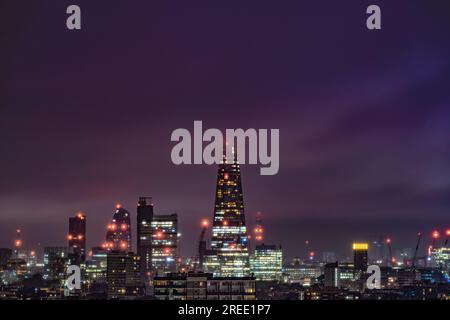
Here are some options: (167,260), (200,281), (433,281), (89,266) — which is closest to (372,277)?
(433,281)

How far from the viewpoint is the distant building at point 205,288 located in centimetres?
11232

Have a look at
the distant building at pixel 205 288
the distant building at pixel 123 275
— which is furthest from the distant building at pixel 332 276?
the distant building at pixel 205 288

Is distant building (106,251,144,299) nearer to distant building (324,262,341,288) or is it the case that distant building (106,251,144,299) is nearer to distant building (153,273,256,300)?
distant building (324,262,341,288)

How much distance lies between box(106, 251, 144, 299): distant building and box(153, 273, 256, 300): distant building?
129ft

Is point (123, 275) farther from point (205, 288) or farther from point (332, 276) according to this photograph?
point (205, 288)

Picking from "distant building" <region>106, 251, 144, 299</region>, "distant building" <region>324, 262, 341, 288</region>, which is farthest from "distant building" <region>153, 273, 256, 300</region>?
"distant building" <region>324, 262, 341, 288</region>

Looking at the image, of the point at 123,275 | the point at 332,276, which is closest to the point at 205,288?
the point at 123,275

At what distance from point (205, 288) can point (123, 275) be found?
69.3 metres

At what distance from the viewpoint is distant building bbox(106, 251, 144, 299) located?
16688 centimetres

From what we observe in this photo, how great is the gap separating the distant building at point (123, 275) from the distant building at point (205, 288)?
3929 centimetres

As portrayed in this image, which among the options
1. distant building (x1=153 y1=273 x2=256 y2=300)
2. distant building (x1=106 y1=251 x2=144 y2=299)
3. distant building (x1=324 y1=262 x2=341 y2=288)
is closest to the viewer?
distant building (x1=153 y1=273 x2=256 y2=300)

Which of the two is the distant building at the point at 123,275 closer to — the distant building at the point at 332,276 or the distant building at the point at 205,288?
the distant building at the point at 332,276
